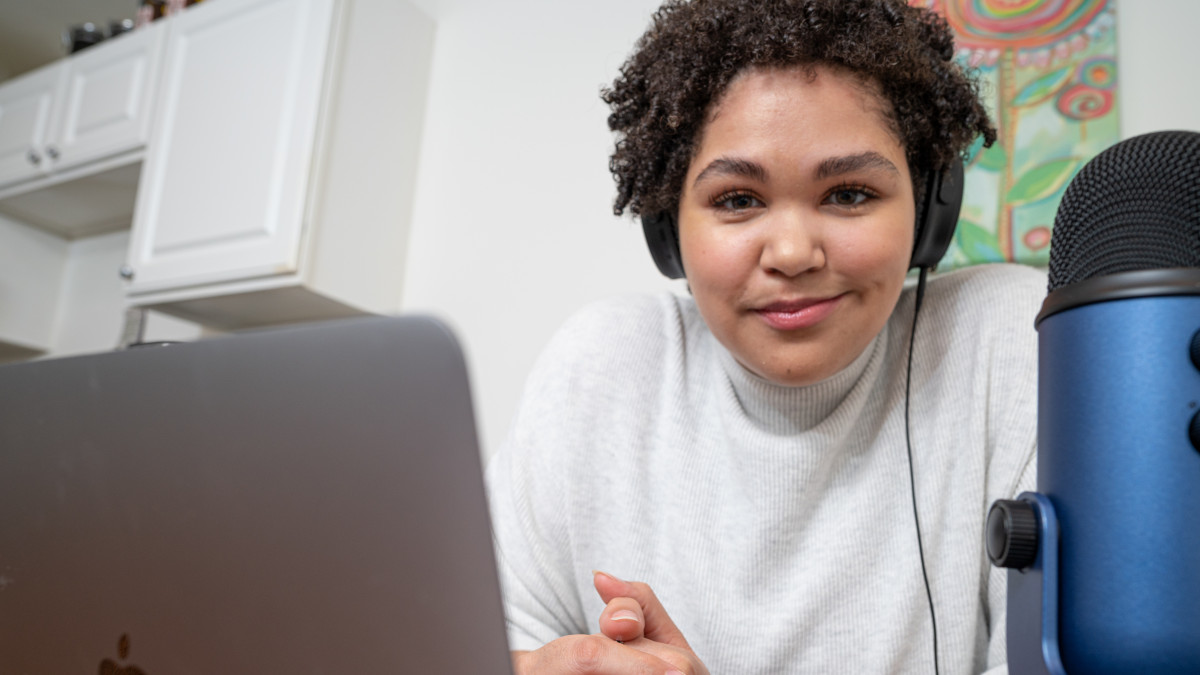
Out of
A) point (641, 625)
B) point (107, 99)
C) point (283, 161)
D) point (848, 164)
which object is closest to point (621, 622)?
point (641, 625)

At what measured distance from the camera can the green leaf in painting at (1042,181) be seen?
1320 mm

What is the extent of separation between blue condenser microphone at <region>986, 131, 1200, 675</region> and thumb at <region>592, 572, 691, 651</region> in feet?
0.97

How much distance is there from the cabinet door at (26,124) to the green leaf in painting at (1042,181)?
259cm

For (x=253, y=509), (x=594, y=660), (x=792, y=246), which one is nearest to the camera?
(x=253, y=509)

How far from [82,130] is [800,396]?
92.7 inches

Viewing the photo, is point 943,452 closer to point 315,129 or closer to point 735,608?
point 735,608

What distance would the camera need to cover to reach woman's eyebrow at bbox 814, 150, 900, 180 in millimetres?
839

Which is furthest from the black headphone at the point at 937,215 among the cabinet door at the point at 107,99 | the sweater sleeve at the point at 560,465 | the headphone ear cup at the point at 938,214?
the cabinet door at the point at 107,99

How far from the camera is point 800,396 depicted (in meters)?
0.97

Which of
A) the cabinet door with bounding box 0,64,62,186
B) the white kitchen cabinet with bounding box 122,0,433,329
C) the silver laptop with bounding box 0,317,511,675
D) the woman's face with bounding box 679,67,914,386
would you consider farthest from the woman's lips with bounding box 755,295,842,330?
the cabinet door with bounding box 0,64,62,186

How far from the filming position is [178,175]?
216 centimetres

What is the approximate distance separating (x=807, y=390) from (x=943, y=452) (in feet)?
0.53

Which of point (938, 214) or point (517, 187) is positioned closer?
point (938, 214)

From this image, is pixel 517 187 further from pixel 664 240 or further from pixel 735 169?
pixel 735 169
